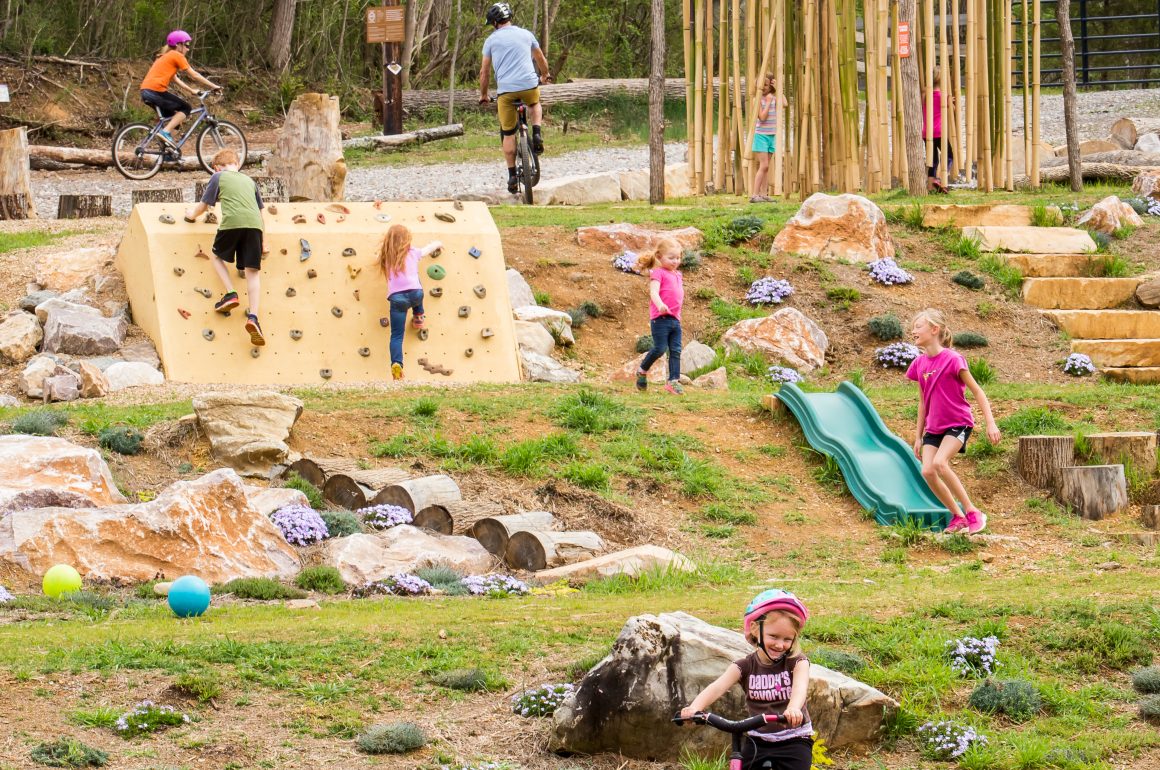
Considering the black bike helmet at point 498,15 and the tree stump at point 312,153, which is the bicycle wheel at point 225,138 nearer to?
the tree stump at point 312,153

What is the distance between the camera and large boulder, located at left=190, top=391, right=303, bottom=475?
35.9ft

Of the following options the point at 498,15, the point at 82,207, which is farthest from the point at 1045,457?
the point at 82,207

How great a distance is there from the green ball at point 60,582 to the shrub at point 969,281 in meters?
10.8

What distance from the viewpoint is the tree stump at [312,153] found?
17812mm

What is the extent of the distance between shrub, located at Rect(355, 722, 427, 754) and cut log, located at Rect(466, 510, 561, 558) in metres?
3.66

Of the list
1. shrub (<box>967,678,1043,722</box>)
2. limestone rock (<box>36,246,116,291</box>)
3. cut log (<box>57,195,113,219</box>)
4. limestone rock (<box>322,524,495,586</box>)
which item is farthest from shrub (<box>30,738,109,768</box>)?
cut log (<box>57,195,113,219</box>)

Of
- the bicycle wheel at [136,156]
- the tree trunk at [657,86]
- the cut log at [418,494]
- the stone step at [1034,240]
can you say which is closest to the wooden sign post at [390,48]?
the bicycle wheel at [136,156]

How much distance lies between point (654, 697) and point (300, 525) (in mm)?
4142

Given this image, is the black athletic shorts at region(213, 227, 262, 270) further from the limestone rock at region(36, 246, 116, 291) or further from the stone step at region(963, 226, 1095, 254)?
the stone step at region(963, 226, 1095, 254)

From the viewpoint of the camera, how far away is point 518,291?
15648 millimetres

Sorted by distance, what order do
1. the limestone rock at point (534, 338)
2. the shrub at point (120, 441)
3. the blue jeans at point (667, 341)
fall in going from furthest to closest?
the limestone rock at point (534, 338)
the blue jeans at point (667, 341)
the shrub at point (120, 441)

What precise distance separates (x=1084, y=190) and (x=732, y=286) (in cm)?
627

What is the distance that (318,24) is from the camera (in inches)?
1373

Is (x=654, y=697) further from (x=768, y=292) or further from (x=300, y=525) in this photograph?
(x=768, y=292)
